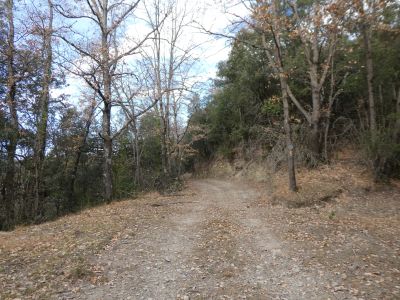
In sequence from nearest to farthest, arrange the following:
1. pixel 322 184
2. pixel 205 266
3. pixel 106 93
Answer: pixel 205 266 → pixel 322 184 → pixel 106 93

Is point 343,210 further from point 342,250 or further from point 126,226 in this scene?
point 126,226

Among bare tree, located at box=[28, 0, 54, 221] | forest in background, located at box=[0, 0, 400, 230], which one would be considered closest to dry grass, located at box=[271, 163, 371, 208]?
forest in background, located at box=[0, 0, 400, 230]

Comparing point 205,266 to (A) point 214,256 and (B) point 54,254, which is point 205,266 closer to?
(A) point 214,256

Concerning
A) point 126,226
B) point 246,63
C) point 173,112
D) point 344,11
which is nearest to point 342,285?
point 126,226

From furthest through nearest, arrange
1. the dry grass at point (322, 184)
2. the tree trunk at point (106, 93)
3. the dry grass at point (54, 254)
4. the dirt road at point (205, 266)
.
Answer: the tree trunk at point (106, 93)
the dry grass at point (322, 184)
the dry grass at point (54, 254)
the dirt road at point (205, 266)

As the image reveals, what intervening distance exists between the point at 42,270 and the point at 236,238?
14.2 ft

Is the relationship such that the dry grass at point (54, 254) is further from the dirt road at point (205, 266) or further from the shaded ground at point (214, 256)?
the dirt road at point (205, 266)

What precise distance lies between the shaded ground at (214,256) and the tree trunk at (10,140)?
5.72 m

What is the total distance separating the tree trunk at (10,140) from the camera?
1440 centimetres

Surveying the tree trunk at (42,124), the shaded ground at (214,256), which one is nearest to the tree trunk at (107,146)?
the tree trunk at (42,124)

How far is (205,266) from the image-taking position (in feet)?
21.6

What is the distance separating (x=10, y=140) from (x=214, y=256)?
11.5 metres

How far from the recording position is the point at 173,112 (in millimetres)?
26062

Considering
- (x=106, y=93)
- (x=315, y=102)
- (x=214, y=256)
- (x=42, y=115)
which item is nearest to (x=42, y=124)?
(x=42, y=115)
